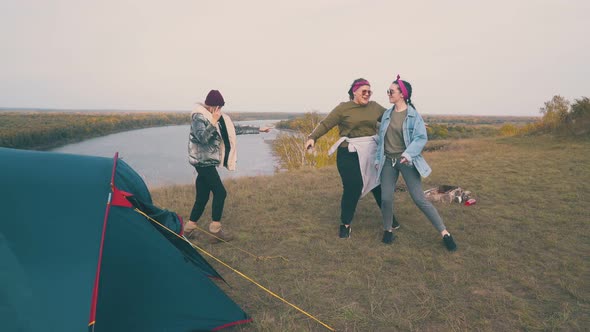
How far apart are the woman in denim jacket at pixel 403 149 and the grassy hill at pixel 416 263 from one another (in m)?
0.70

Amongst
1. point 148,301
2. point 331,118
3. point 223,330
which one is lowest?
point 223,330

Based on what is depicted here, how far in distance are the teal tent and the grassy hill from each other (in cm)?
65

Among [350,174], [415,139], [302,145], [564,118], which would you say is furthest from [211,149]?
[302,145]

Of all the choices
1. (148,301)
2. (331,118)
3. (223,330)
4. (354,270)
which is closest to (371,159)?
(331,118)

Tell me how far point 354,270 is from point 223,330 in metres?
1.80

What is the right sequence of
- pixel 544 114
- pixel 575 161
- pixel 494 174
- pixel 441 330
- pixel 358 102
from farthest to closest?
pixel 544 114 → pixel 575 161 → pixel 494 174 → pixel 358 102 → pixel 441 330

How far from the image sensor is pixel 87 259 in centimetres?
256

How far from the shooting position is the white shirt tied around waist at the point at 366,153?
5012 mm

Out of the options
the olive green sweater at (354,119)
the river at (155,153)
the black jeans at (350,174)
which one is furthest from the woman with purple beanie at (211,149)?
the river at (155,153)

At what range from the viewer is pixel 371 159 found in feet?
16.7

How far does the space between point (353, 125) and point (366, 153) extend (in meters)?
0.42

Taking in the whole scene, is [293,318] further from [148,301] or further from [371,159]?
[371,159]

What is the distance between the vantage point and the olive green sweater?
500cm

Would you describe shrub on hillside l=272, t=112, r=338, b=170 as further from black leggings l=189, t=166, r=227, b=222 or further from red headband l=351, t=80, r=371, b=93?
red headband l=351, t=80, r=371, b=93
